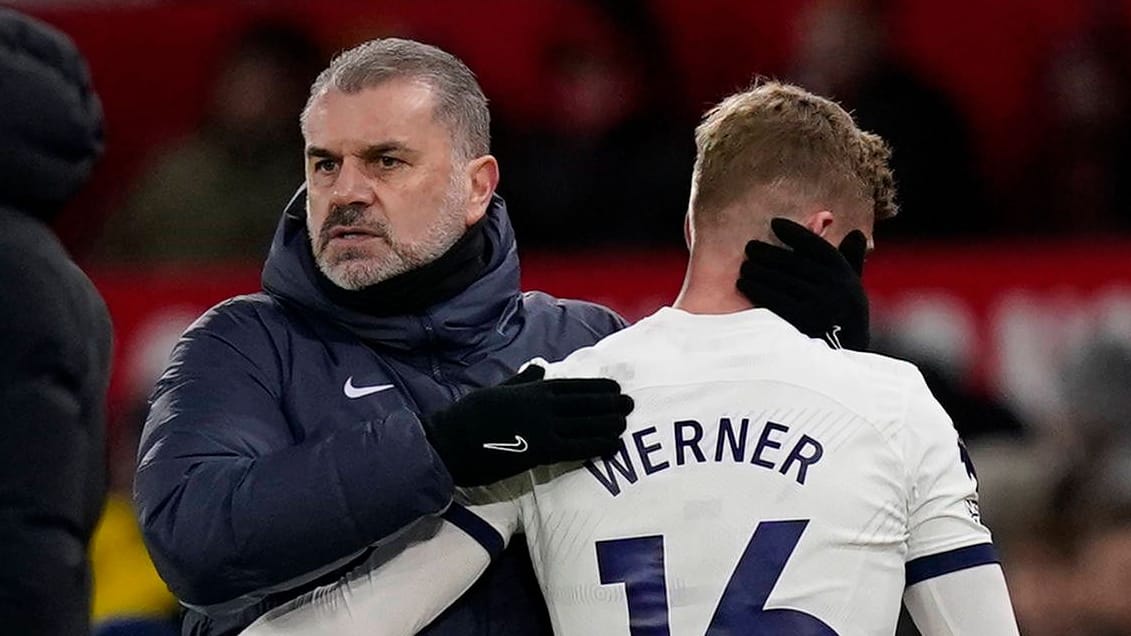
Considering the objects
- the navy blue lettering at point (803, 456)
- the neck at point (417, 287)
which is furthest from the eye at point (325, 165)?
the navy blue lettering at point (803, 456)

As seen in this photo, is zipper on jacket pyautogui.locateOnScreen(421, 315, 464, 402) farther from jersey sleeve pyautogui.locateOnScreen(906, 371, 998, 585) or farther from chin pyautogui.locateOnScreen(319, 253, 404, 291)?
jersey sleeve pyautogui.locateOnScreen(906, 371, 998, 585)

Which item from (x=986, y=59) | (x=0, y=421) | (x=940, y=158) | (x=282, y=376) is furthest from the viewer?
(x=986, y=59)

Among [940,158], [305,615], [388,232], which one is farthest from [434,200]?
[940,158]

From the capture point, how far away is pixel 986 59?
26.1ft

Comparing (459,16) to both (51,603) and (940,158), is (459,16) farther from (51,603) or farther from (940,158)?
(51,603)

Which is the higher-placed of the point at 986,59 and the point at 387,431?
the point at 387,431

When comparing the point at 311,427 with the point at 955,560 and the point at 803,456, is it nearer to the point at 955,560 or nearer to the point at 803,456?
the point at 803,456

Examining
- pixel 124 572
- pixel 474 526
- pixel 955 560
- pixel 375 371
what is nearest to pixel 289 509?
pixel 474 526

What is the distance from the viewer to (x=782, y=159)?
3.02 metres

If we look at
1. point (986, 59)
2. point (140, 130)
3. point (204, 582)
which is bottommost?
point (140, 130)

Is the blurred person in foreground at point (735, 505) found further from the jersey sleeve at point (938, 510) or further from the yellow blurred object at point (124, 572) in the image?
the yellow blurred object at point (124, 572)

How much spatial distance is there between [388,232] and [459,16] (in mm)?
4995

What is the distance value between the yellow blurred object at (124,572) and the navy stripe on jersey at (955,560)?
3659 mm

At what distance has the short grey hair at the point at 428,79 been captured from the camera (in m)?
3.22
